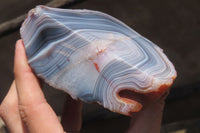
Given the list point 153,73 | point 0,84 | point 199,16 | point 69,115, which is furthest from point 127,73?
point 0,84

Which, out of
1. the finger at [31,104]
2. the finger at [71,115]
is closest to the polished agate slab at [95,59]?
the finger at [31,104]

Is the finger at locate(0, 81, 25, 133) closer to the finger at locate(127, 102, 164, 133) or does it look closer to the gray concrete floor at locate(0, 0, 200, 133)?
the finger at locate(127, 102, 164, 133)

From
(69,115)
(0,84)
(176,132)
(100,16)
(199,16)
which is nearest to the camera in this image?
(100,16)

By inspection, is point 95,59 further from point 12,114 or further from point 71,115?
point 71,115

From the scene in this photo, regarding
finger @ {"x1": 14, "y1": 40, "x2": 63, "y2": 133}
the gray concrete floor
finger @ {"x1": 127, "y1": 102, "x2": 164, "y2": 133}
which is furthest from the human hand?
the gray concrete floor

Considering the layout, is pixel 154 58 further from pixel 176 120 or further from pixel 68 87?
pixel 176 120
